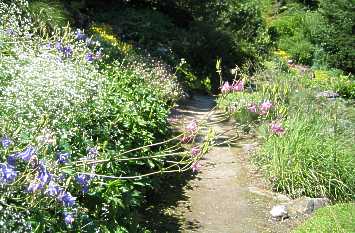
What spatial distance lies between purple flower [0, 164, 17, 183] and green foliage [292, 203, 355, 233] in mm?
3711

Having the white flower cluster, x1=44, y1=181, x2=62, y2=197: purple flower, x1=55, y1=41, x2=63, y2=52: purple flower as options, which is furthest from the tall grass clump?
x1=44, y1=181, x2=62, y2=197: purple flower

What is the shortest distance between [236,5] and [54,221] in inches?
657

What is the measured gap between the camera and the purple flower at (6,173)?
269cm

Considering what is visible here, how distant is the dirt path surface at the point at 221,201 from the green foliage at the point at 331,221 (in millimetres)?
337

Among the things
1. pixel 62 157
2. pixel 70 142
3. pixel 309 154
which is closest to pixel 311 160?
pixel 309 154

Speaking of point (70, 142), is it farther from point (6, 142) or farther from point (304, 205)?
point (304, 205)

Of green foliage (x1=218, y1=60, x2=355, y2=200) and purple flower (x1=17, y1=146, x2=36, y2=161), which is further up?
purple flower (x1=17, y1=146, x2=36, y2=161)

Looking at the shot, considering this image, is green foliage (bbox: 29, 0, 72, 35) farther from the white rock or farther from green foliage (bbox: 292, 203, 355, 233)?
green foliage (bbox: 292, 203, 355, 233)

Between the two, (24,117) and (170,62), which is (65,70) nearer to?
(24,117)

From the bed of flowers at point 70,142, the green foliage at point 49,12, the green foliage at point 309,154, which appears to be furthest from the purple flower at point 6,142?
the green foliage at point 49,12

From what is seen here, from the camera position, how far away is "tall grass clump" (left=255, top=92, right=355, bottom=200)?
693 cm

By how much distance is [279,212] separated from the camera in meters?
→ 6.35

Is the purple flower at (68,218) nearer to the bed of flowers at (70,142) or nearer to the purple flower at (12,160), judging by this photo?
the bed of flowers at (70,142)

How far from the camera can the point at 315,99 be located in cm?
961
